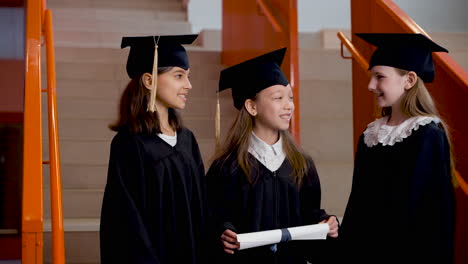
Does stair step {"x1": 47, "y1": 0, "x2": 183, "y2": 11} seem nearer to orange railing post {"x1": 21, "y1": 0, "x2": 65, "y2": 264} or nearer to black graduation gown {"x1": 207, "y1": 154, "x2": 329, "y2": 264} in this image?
orange railing post {"x1": 21, "y1": 0, "x2": 65, "y2": 264}

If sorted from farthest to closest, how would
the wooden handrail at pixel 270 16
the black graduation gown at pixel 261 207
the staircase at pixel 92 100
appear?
1. the wooden handrail at pixel 270 16
2. the staircase at pixel 92 100
3. the black graduation gown at pixel 261 207

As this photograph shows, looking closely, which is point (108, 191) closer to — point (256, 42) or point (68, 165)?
point (68, 165)

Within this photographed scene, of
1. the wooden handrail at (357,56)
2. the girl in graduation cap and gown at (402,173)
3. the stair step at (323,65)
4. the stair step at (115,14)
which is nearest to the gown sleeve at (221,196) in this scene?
the girl in graduation cap and gown at (402,173)

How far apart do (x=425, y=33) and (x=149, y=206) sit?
6.00 feet

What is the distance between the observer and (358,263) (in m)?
2.75

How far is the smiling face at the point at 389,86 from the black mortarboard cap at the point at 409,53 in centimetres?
3

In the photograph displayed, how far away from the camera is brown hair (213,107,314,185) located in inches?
106

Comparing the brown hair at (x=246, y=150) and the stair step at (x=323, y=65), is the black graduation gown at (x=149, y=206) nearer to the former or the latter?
the brown hair at (x=246, y=150)

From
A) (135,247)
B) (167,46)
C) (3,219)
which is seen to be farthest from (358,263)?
(3,219)

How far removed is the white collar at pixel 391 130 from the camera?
2.61m

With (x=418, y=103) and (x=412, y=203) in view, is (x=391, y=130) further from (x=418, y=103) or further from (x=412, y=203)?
(x=412, y=203)

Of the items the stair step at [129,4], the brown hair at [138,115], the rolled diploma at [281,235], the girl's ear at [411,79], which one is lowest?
the rolled diploma at [281,235]

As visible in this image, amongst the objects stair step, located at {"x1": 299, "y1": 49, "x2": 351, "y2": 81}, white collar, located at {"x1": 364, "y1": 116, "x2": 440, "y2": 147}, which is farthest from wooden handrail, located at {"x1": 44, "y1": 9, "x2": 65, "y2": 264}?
stair step, located at {"x1": 299, "y1": 49, "x2": 351, "y2": 81}

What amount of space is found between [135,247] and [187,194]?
0.31m
